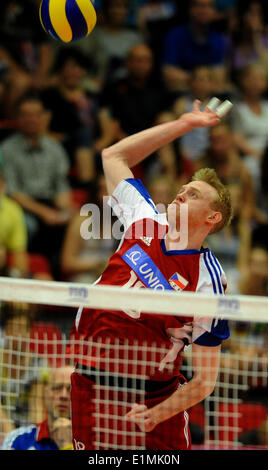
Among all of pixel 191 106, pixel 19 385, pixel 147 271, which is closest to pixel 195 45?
pixel 191 106

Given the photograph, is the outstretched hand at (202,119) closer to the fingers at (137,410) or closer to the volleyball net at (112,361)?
the volleyball net at (112,361)

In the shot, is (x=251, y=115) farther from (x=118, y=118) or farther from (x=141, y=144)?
(x=141, y=144)

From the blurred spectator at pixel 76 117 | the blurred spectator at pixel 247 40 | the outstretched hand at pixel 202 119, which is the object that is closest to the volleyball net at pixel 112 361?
the outstretched hand at pixel 202 119

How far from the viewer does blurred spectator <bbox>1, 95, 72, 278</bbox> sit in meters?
10.6

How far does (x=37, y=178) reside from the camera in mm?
10914

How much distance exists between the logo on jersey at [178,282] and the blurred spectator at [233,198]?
492 centimetres

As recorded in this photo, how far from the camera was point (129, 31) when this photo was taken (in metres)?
→ 12.5

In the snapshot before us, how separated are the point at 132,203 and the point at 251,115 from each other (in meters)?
6.46

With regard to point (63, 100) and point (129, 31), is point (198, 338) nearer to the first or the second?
point (63, 100)

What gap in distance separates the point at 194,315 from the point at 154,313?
30 centimetres

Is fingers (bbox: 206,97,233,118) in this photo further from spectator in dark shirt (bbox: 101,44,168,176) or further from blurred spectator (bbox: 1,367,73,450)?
spectator in dark shirt (bbox: 101,44,168,176)

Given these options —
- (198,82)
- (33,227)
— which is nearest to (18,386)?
(33,227)

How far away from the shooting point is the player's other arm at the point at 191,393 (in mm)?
5297

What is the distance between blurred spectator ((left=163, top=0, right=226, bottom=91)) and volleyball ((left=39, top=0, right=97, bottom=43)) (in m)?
4.87
